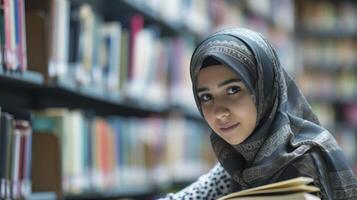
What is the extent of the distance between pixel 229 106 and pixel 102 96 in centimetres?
128

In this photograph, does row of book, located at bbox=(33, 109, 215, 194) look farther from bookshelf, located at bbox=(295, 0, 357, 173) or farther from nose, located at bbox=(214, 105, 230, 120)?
bookshelf, located at bbox=(295, 0, 357, 173)

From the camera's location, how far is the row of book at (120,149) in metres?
2.22

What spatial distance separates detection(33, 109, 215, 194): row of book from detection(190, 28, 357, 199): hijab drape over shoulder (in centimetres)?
90

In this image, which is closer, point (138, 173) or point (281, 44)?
point (138, 173)

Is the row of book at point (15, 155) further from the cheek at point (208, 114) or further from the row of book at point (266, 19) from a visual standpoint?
the row of book at point (266, 19)

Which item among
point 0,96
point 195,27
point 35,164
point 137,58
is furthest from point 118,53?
point 195,27

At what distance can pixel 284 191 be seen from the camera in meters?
1.03

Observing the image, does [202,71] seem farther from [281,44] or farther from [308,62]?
[308,62]

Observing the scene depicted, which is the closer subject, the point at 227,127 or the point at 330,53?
the point at 227,127

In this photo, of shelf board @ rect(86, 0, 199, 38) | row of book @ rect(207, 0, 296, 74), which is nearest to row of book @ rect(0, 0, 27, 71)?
shelf board @ rect(86, 0, 199, 38)

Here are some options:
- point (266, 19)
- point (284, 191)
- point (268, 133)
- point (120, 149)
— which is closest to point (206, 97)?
point (268, 133)

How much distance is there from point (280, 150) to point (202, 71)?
227 mm

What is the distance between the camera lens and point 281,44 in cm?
514

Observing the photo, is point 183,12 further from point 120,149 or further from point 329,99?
point 329,99
